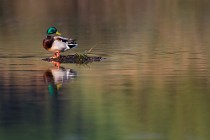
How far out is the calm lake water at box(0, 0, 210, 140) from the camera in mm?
12828

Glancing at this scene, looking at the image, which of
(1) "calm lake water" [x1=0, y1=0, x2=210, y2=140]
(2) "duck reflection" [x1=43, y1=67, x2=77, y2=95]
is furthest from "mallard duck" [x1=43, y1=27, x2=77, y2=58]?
(2) "duck reflection" [x1=43, y1=67, x2=77, y2=95]

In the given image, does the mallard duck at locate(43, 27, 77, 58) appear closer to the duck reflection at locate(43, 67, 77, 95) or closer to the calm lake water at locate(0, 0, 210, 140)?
the calm lake water at locate(0, 0, 210, 140)

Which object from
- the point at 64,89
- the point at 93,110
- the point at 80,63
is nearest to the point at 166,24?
the point at 80,63

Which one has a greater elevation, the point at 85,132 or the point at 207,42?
the point at 207,42

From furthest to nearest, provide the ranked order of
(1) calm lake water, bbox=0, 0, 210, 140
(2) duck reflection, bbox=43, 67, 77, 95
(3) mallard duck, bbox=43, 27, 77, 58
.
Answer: (3) mallard duck, bbox=43, 27, 77, 58
(2) duck reflection, bbox=43, 67, 77, 95
(1) calm lake water, bbox=0, 0, 210, 140

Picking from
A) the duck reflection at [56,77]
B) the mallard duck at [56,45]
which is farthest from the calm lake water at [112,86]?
the mallard duck at [56,45]

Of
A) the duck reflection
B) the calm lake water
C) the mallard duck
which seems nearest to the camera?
the calm lake water

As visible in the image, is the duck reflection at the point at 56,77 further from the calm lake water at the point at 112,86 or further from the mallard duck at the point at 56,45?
the mallard duck at the point at 56,45

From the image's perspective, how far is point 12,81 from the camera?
58.1 ft

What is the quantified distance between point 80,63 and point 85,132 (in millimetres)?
8836

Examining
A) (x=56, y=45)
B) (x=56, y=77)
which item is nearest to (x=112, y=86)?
(x=56, y=77)

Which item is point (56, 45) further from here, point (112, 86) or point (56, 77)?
point (112, 86)

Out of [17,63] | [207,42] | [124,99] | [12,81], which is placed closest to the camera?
[124,99]

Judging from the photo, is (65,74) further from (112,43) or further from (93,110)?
(112,43)
